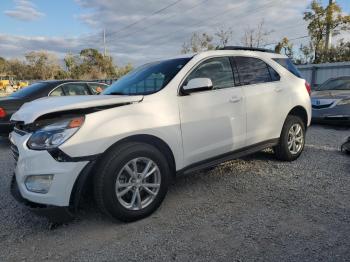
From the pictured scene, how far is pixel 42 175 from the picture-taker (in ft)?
9.90

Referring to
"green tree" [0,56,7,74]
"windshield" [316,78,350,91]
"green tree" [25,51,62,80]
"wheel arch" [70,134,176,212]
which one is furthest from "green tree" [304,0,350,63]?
"green tree" [0,56,7,74]

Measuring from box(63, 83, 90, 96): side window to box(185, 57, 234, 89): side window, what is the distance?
4.76m

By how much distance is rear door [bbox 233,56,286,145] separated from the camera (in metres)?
4.50

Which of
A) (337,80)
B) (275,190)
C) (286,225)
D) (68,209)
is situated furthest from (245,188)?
(337,80)

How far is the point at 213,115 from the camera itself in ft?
13.1

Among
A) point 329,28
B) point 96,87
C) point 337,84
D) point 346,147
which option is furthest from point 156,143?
point 329,28

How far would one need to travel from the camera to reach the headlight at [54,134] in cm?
300

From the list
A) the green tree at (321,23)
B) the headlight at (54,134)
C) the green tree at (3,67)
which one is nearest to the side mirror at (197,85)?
the headlight at (54,134)

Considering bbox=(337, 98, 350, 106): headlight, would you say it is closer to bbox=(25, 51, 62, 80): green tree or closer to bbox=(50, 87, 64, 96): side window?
bbox=(50, 87, 64, 96): side window

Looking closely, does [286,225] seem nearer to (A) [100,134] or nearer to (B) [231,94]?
(B) [231,94]

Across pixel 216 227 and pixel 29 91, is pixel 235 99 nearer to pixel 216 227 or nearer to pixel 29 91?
pixel 216 227

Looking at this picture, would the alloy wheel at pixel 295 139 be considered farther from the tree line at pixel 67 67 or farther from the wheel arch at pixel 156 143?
the tree line at pixel 67 67

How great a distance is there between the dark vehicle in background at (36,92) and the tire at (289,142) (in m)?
3.82

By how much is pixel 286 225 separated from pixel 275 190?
0.96 meters
